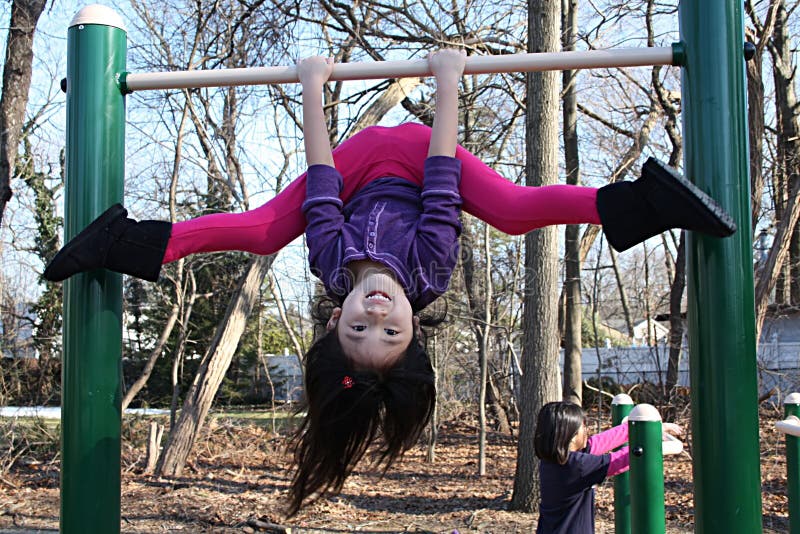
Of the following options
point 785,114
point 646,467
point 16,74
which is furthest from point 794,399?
point 785,114

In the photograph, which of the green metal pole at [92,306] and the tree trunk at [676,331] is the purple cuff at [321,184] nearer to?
the green metal pole at [92,306]

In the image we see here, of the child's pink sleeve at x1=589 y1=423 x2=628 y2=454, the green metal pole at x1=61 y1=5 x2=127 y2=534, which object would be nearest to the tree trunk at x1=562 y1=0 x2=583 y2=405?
the child's pink sleeve at x1=589 y1=423 x2=628 y2=454

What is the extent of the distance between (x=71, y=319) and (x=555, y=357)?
13.5 ft

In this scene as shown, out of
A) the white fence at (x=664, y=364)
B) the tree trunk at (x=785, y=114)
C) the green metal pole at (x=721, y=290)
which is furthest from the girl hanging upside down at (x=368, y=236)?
the tree trunk at (x=785, y=114)

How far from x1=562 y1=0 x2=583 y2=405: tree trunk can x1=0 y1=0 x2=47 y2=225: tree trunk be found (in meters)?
4.62

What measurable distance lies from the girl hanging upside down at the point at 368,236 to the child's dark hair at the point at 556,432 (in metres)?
0.72

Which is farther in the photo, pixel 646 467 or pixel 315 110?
pixel 646 467

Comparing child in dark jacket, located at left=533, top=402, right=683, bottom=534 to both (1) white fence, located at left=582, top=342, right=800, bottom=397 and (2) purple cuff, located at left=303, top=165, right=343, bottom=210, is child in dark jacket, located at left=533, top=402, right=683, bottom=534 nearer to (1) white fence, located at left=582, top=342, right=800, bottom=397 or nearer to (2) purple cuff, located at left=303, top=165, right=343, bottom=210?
(2) purple cuff, located at left=303, top=165, right=343, bottom=210

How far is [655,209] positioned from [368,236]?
2.63 ft

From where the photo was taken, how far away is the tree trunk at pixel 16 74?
6090 mm

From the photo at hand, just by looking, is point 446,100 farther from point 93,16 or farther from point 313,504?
point 313,504

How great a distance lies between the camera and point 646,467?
8.12ft

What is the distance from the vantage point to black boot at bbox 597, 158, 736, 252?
1.88 metres

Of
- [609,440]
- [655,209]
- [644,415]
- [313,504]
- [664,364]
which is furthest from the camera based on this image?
[664,364]
